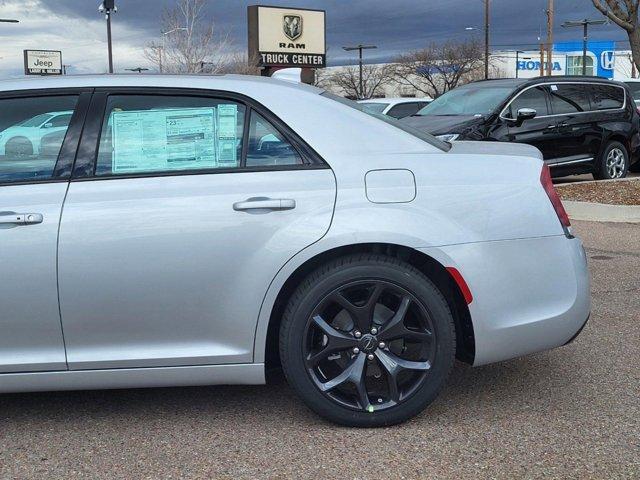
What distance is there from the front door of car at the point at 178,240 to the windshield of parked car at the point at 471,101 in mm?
8197

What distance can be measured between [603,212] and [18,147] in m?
7.62

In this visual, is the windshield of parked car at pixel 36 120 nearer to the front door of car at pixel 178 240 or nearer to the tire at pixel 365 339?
the front door of car at pixel 178 240

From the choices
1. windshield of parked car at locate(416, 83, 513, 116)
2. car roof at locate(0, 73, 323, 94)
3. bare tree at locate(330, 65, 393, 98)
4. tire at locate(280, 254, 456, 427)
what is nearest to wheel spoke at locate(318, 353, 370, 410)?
tire at locate(280, 254, 456, 427)

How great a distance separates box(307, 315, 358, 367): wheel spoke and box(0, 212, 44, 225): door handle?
131 centimetres

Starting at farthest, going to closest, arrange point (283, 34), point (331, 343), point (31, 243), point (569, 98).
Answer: point (283, 34) → point (569, 98) → point (331, 343) → point (31, 243)

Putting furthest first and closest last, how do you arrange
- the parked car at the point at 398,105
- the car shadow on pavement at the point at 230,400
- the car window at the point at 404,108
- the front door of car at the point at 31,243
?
the car window at the point at 404,108, the parked car at the point at 398,105, the car shadow on pavement at the point at 230,400, the front door of car at the point at 31,243

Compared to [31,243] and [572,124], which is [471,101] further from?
[31,243]

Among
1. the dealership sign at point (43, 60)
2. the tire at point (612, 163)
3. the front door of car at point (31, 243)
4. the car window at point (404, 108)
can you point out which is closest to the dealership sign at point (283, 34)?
the car window at point (404, 108)

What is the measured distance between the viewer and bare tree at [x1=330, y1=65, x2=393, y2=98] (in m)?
74.0

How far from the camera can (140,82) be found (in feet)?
12.3

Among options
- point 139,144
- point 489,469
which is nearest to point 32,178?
point 139,144

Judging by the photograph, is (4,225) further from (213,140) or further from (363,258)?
(363,258)

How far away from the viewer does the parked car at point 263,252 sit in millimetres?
3455

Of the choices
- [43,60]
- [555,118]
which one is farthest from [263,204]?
[43,60]
